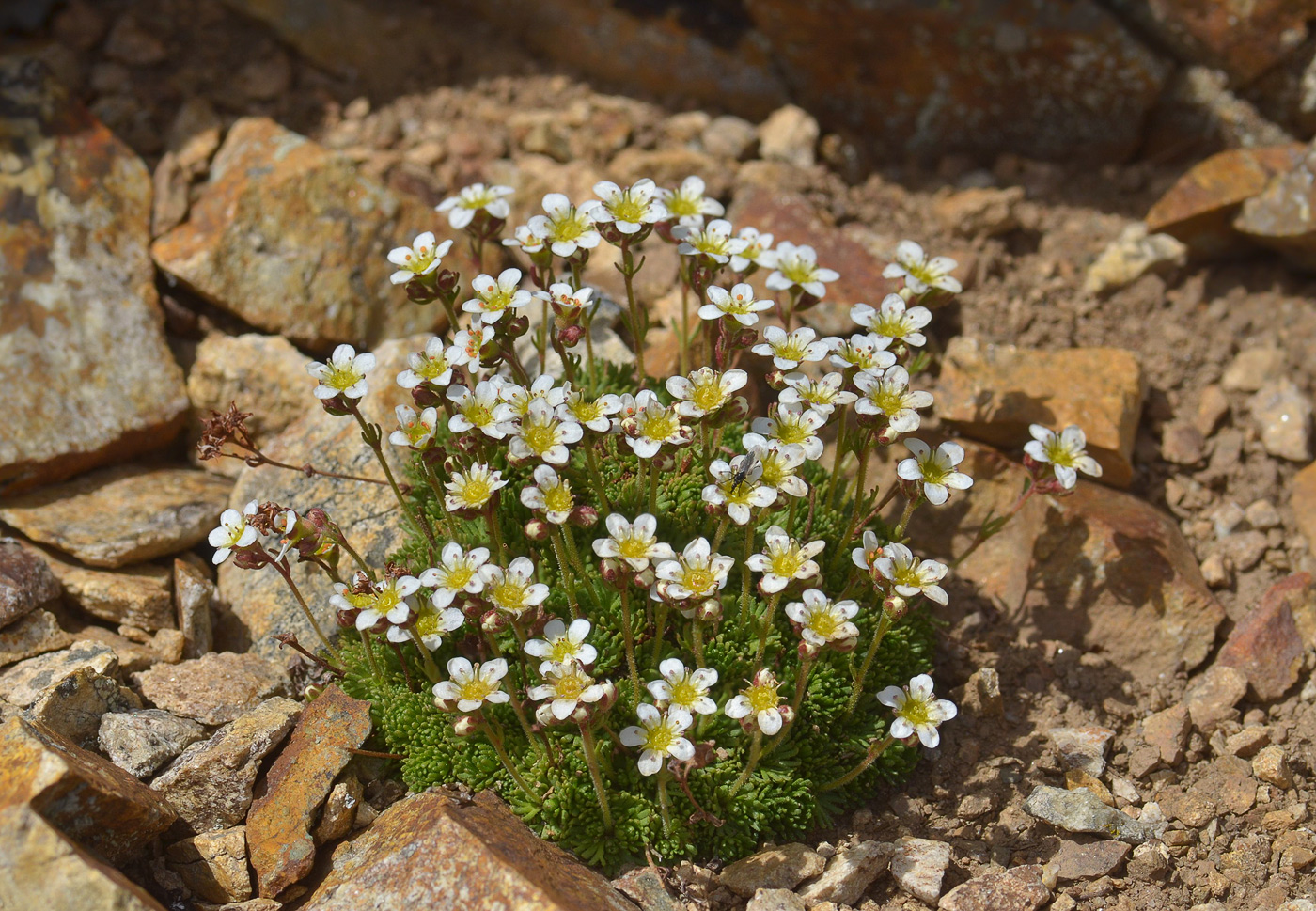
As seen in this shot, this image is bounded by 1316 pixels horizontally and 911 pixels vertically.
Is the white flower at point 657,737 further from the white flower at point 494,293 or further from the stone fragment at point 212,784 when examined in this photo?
the white flower at point 494,293

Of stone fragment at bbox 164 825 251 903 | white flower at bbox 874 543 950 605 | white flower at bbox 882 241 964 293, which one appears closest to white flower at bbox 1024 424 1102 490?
white flower at bbox 882 241 964 293

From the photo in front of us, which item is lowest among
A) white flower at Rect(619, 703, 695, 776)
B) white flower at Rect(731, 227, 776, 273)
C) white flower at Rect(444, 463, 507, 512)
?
white flower at Rect(619, 703, 695, 776)

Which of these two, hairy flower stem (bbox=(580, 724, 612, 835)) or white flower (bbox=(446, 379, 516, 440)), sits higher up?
white flower (bbox=(446, 379, 516, 440))

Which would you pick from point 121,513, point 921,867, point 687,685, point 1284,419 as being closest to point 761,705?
point 687,685

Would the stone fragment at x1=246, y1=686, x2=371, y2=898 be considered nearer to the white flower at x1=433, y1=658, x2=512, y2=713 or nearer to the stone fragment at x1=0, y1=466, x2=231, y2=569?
the white flower at x1=433, y1=658, x2=512, y2=713

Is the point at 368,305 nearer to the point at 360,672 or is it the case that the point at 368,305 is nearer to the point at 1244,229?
the point at 360,672
